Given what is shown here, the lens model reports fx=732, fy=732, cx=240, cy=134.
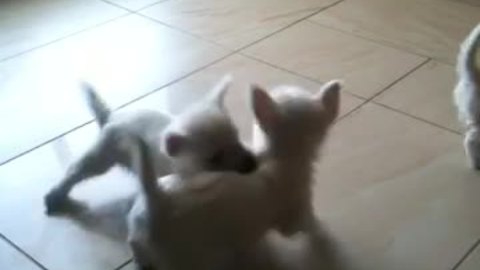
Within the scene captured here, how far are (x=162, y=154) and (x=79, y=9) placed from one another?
1.13m

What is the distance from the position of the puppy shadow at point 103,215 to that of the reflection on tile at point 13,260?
12 cm

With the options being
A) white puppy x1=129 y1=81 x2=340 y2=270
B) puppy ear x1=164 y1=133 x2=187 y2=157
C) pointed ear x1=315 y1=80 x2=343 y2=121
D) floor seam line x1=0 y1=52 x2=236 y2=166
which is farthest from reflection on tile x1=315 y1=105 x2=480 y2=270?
floor seam line x1=0 y1=52 x2=236 y2=166

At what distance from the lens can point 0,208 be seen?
1.36 meters

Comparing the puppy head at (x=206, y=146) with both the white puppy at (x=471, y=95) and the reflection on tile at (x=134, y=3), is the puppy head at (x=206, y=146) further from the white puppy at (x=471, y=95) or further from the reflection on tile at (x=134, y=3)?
the reflection on tile at (x=134, y=3)

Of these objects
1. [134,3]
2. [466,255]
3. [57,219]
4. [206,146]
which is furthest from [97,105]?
[134,3]

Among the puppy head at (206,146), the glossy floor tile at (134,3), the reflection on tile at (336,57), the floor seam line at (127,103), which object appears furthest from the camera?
the glossy floor tile at (134,3)

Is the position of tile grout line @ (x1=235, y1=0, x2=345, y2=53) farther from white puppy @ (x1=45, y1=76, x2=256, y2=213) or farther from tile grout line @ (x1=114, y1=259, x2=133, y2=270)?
tile grout line @ (x1=114, y1=259, x2=133, y2=270)

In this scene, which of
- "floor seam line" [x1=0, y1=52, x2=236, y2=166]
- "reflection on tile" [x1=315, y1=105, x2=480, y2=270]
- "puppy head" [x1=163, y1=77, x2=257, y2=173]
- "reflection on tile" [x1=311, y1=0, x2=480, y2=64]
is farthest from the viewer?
"reflection on tile" [x1=311, y1=0, x2=480, y2=64]

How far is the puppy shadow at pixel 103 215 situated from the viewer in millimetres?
1302

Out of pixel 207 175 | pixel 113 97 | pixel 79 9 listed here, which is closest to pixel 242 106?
pixel 113 97

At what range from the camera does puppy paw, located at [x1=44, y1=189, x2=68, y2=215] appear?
1344 mm

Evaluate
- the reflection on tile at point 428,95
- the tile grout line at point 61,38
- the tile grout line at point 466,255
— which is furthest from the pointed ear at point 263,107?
the tile grout line at point 61,38

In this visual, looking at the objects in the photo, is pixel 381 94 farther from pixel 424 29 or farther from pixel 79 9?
pixel 79 9

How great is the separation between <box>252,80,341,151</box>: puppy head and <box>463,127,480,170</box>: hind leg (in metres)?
0.36
